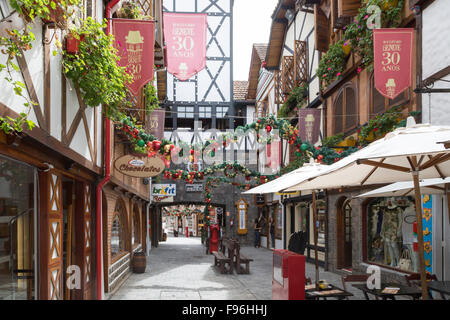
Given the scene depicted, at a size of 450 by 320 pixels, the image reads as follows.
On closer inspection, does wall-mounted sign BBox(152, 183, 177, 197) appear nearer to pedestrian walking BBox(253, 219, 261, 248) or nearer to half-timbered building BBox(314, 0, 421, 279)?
pedestrian walking BBox(253, 219, 261, 248)

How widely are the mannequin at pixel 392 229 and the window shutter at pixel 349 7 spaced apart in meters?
4.25

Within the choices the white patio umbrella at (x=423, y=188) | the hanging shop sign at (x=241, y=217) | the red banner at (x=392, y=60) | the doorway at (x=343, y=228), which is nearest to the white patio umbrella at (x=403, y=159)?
the white patio umbrella at (x=423, y=188)

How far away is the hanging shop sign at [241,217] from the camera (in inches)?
934

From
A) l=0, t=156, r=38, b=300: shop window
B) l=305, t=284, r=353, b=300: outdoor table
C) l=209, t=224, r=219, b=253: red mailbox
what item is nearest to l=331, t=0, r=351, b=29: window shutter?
l=305, t=284, r=353, b=300: outdoor table

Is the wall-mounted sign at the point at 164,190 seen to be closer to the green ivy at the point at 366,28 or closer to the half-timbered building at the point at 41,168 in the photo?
the green ivy at the point at 366,28

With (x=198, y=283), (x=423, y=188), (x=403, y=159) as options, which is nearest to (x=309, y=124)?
(x=198, y=283)

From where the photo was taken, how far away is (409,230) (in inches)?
366

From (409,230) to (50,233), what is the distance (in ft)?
22.9

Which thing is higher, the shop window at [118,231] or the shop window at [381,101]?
the shop window at [381,101]

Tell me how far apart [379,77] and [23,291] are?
6.28 metres

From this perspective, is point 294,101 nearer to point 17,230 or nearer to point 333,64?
point 333,64

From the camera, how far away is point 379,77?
26.1 feet
